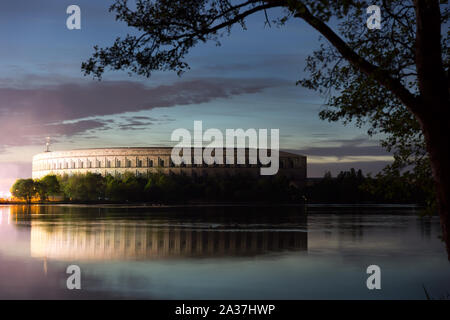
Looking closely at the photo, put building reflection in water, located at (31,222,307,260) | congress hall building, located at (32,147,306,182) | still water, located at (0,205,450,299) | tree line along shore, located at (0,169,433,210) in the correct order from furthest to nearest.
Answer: congress hall building, located at (32,147,306,182) < tree line along shore, located at (0,169,433,210) < building reflection in water, located at (31,222,307,260) < still water, located at (0,205,450,299)

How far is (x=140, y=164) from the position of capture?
143 meters

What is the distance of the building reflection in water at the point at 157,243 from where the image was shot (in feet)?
55.9

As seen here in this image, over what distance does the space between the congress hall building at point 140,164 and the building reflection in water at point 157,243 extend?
112m

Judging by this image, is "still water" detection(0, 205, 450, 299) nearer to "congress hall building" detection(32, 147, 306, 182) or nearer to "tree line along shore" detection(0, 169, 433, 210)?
"tree line along shore" detection(0, 169, 433, 210)

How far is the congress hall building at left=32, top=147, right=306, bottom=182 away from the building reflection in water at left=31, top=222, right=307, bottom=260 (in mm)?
111612

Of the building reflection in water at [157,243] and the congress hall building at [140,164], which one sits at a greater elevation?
the congress hall building at [140,164]

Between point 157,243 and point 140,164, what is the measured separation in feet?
408

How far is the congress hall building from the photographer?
141875 mm

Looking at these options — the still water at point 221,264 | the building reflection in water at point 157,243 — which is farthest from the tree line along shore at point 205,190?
the still water at point 221,264

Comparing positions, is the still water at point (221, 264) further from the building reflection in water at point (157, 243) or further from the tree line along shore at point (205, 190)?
the tree line along shore at point (205, 190)

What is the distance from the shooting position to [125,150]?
145000 mm

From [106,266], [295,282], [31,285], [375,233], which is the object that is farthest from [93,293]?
[375,233]

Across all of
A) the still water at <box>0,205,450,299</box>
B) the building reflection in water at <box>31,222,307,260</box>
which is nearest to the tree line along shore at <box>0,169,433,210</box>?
the building reflection in water at <box>31,222,307,260</box>
